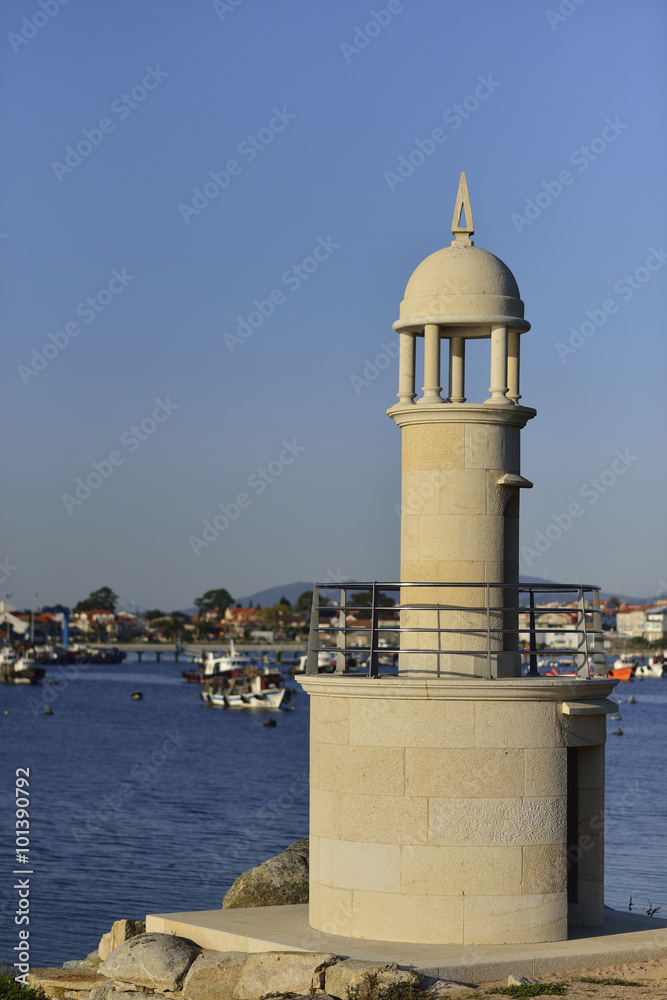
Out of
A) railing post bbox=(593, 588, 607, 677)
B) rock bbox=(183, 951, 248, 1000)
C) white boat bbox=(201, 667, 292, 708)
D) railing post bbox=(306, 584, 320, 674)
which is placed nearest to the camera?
rock bbox=(183, 951, 248, 1000)

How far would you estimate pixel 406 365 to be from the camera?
18.0 meters

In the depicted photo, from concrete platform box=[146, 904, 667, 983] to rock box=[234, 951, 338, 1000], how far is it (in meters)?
0.70

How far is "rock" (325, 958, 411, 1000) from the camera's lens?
44.7 feet

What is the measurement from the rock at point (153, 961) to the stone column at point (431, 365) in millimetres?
7536

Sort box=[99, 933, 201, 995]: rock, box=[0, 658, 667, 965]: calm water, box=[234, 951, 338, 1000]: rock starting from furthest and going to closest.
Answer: box=[0, 658, 667, 965]: calm water
box=[99, 933, 201, 995]: rock
box=[234, 951, 338, 1000]: rock

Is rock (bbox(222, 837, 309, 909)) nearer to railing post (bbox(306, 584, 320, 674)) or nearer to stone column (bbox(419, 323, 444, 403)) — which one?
railing post (bbox(306, 584, 320, 674))

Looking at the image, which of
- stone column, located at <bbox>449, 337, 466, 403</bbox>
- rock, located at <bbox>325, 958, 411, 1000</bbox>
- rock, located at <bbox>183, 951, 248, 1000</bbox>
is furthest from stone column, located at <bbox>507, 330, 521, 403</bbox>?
rock, located at <bbox>183, 951, 248, 1000</bbox>

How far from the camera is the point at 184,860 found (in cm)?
4225

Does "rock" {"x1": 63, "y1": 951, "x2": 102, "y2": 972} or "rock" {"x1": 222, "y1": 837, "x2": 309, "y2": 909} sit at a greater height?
"rock" {"x1": 222, "y1": 837, "x2": 309, "y2": 909}

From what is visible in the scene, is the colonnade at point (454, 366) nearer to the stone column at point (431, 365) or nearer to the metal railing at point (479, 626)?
the stone column at point (431, 365)

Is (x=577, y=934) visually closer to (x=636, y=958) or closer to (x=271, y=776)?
(x=636, y=958)

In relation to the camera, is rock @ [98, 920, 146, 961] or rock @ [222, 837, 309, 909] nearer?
rock @ [98, 920, 146, 961]

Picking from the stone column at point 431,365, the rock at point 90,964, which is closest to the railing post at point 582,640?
the stone column at point 431,365

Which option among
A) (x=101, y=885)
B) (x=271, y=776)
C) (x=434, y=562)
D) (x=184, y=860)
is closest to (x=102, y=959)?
(x=434, y=562)
